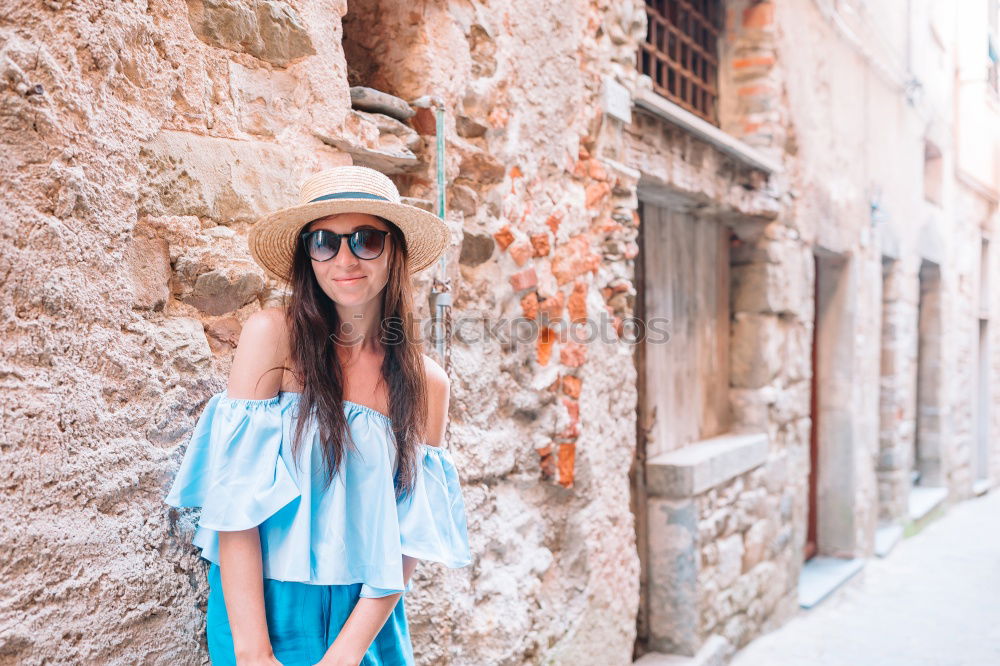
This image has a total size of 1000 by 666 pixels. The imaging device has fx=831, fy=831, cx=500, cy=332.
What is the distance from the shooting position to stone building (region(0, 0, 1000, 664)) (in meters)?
1.34

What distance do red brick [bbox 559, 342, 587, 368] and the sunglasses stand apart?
4.48 feet

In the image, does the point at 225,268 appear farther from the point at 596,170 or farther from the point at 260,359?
the point at 596,170

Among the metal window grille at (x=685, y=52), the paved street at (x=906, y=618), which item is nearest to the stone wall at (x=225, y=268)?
→ the metal window grille at (x=685, y=52)

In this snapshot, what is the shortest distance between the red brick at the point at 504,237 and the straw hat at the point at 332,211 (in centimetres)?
87

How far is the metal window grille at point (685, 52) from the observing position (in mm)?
3844

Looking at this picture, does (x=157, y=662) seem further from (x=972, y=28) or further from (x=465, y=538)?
(x=972, y=28)

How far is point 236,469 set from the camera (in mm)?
1303

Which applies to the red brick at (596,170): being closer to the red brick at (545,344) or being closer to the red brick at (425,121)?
the red brick at (545,344)

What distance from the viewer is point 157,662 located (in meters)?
1.47

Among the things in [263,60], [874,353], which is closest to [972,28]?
[874,353]

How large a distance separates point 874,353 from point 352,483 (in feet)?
18.3

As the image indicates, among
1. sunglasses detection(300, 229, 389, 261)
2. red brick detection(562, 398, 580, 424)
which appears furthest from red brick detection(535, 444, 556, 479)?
sunglasses detection(300, 229, 389, 261)

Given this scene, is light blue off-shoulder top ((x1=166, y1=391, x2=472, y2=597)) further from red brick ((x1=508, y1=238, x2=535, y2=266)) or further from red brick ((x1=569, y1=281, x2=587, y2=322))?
red brick ((x1=569, y1=281, x2=587, y2=322))

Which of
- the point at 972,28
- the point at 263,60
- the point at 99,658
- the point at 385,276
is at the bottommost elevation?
the point at 99,658
